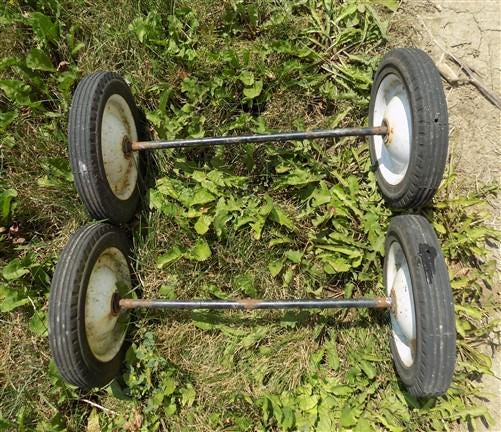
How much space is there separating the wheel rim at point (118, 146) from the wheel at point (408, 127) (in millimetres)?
1404

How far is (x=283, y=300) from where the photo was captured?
273cm

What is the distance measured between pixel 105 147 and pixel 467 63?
2262 mm

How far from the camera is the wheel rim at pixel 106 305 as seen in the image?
2.58 m

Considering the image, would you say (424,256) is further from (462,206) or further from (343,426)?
(343,426)

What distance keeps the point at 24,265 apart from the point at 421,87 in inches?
93.0

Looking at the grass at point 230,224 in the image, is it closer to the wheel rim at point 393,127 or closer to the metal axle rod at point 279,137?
the wheel rim at point 393,127

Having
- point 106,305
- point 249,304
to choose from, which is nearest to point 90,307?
point 106,305

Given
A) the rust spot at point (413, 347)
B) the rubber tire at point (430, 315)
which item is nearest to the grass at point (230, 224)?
the rust spot at point (413, 347)

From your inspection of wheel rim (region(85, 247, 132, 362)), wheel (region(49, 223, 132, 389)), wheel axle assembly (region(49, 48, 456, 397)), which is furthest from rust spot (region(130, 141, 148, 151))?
wheel rim (region(85, 247, 132, 362))

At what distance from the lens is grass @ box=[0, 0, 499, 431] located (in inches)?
117

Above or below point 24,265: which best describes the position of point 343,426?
below

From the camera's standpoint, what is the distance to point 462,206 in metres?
3.05

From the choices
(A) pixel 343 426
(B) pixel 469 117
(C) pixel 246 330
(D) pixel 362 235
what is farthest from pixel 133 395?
(B) pixel 469 117

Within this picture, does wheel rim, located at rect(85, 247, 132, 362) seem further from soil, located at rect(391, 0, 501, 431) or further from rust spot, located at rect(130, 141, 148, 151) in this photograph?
soil, located at rect(391, 0, 501, 431)
